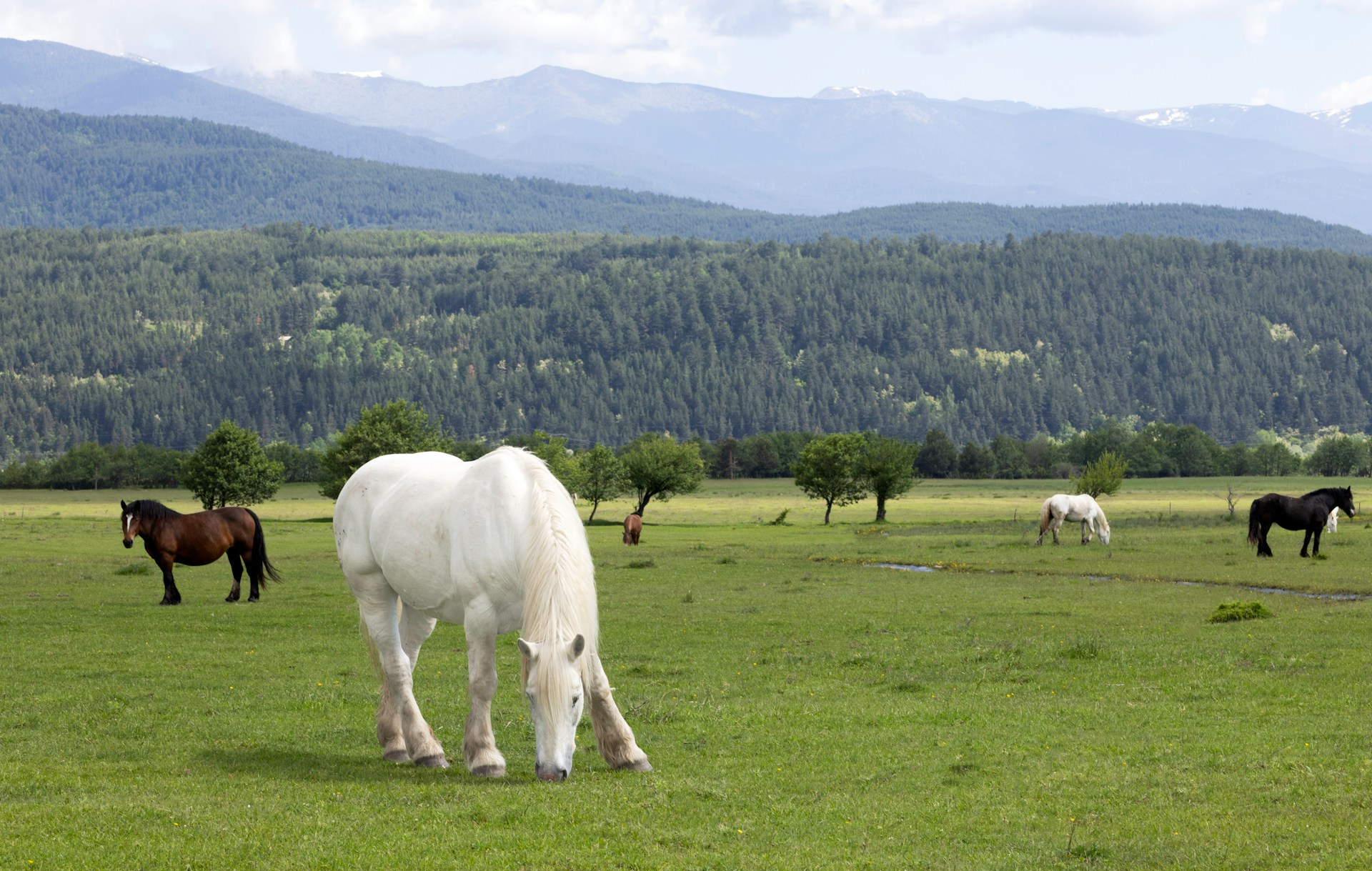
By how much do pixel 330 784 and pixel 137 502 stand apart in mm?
20215

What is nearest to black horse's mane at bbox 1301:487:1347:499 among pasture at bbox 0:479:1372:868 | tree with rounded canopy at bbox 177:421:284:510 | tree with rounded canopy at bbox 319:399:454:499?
pasture at bbox 0:479:1372:868

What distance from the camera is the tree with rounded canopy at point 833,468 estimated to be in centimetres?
8081

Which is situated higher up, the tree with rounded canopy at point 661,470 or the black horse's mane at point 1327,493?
the black horse's mane at point 1327,493

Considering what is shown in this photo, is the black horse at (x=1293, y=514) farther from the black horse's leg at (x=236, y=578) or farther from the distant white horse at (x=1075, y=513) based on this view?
the black horse's leg at (x=236, y=578)

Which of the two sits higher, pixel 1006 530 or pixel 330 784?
pixel 330 784

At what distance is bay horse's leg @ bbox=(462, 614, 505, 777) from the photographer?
11453 mm

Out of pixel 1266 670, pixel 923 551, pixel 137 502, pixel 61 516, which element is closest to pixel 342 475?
pixel 61 516

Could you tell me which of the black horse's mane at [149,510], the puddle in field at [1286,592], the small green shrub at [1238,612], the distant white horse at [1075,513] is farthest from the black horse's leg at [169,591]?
the distant white horse at [1075,513]

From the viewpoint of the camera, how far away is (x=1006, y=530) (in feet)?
206

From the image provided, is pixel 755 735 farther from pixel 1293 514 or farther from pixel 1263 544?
pixel 1293 514

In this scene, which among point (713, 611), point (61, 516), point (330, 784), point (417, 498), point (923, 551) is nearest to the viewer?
point (330, 784)

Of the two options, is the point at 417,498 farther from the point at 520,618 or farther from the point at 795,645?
the point at 795,645

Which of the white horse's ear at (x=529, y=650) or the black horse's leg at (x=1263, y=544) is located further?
the black horse's leg at (x=1263, y=544)

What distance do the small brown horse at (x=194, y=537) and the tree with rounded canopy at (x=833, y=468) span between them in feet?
177
